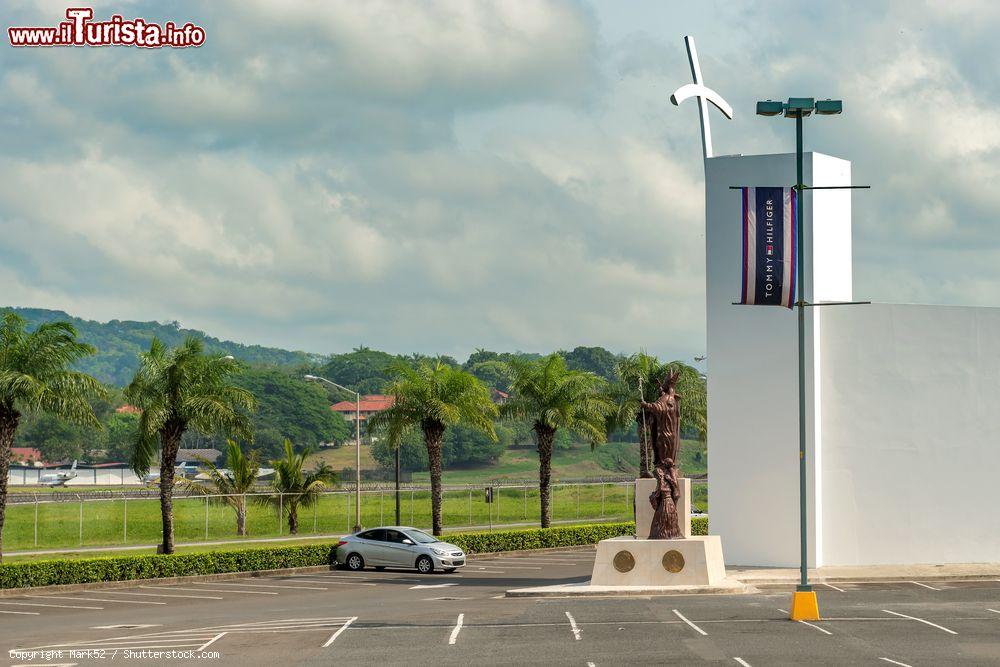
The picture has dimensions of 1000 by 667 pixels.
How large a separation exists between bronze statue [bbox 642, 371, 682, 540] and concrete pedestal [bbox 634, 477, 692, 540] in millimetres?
303

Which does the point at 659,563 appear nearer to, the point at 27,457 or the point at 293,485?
the point at 293,485

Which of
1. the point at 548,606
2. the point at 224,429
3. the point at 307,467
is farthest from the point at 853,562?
the point at 307,467

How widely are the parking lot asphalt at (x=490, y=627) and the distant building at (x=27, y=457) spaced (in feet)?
476

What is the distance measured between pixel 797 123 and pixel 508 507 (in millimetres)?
71121

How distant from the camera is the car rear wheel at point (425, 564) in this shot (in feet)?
127

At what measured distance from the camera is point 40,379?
3434cm

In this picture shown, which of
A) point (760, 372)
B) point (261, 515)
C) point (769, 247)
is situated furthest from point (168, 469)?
point (261, 515)

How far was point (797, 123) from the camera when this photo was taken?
2478 centimetres

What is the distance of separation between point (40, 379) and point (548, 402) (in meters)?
21.8

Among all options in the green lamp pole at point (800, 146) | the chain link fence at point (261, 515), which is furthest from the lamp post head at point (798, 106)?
the chain link fence at point (261, 515)

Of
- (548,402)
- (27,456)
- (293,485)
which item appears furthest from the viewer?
(27,456)

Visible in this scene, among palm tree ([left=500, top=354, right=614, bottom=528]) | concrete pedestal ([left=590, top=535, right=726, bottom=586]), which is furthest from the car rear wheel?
palm tree ([left=500, top=354, right=614, bottom=528])

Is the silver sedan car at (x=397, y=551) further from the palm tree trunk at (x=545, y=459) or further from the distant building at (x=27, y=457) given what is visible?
the distant building at (x=27, y=457)

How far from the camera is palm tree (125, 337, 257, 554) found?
124 feet
